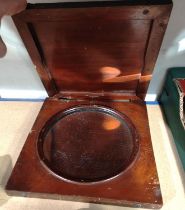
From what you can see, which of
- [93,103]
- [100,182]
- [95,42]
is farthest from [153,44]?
[100,182]

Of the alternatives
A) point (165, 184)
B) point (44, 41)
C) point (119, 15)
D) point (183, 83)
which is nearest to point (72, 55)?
point (44, 41)

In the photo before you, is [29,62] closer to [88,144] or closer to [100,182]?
[88,144]

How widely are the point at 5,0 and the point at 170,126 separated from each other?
0.80 meters

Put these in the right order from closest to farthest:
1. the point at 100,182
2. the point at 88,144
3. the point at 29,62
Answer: the point at 100,182, the point at 88,144, the point at 29,62

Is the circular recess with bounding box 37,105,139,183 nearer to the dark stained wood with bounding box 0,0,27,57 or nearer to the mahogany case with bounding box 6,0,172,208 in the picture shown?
the mahogany case with bounding box 6,0,172,208

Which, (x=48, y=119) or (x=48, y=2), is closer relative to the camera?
(x=48, y=2)

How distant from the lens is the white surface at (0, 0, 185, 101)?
786 mm

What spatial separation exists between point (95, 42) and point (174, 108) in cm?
42

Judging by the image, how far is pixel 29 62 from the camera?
101 centimetres

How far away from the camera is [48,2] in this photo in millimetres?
716

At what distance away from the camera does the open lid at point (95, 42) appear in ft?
2.11

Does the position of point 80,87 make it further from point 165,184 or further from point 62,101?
point 165,184

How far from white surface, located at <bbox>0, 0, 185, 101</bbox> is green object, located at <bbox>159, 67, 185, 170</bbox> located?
0.04m

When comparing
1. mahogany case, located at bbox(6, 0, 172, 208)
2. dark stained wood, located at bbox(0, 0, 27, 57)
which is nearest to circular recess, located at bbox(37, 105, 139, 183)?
mahogany case, located at bbox(6, 0, 172, 208)
